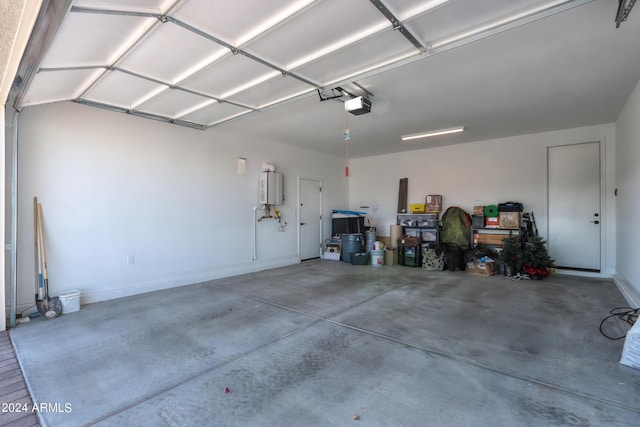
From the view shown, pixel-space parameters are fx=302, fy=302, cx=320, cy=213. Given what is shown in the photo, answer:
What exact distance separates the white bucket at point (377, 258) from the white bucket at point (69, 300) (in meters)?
5.44

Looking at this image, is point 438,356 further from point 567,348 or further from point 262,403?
point 262,403

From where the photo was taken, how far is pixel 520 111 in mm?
4781

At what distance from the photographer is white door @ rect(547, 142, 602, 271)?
572 cm

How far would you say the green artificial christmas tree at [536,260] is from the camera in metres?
5.52

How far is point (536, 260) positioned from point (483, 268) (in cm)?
89

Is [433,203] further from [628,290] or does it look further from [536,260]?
[628,290]

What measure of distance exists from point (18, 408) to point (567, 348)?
431cm

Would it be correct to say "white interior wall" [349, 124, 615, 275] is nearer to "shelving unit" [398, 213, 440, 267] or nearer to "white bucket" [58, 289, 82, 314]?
"shelving unit" [398, 213, 440, 267]

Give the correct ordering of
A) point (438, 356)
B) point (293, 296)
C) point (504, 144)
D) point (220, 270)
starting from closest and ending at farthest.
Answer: point (438, 356), point (293, 296), point (220, 270), point (504, 144)

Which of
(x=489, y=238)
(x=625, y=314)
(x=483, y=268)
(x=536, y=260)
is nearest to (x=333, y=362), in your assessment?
(x=625, y=314)

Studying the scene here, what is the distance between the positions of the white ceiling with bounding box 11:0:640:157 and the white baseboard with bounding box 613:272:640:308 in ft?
8.67

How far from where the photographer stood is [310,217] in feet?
25.6

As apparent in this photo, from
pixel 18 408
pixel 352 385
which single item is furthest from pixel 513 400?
pixel 18 408

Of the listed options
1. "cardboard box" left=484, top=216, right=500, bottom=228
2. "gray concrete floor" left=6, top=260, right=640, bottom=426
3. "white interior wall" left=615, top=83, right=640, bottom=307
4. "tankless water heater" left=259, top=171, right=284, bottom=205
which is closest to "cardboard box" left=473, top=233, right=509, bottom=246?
"cardboard box" left=484, top=216, right=500, bottom=228
